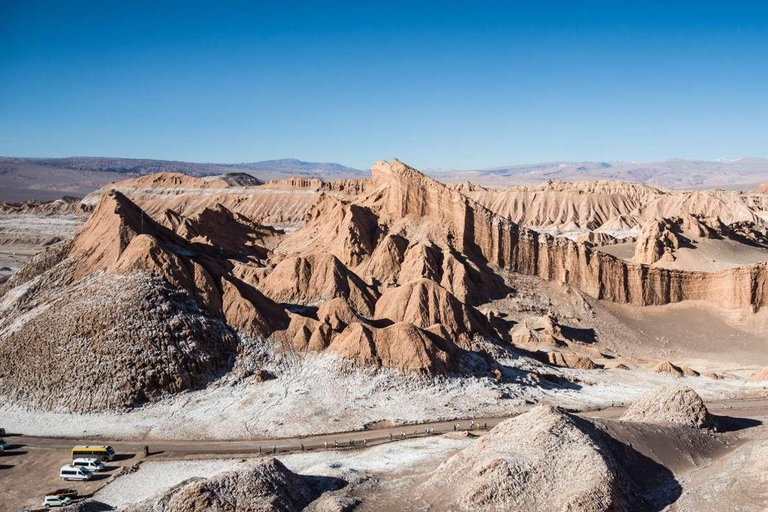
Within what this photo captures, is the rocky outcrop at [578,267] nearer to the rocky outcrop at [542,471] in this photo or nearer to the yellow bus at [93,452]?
the rocky outcrop at [542,471]

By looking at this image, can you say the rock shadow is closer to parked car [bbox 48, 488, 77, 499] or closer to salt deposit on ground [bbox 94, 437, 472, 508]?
salt deposit on ground [bbox 94, 437, 472, 508]

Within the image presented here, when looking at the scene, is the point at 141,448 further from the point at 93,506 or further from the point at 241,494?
the point at 241,494

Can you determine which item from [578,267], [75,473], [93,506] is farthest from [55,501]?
[578,267]

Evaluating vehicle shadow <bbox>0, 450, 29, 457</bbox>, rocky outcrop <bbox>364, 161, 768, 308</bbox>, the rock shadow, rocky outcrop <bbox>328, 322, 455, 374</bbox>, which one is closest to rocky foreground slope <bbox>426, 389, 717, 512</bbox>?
the rock shadow

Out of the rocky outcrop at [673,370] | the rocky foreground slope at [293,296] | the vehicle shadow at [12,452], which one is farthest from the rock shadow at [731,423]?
the vehicle shadow at [12,452]

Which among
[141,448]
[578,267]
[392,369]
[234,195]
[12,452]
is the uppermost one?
[234,195]

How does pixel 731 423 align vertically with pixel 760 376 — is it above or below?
above

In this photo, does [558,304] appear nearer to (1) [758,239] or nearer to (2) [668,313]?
(2) [668,313]
